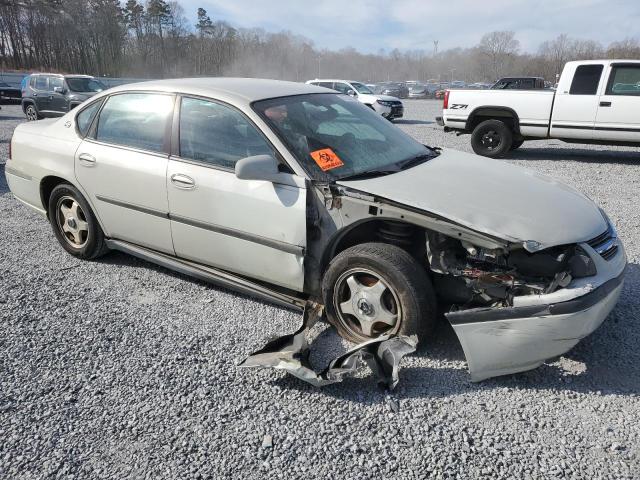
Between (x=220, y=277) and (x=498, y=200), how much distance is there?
195 cm

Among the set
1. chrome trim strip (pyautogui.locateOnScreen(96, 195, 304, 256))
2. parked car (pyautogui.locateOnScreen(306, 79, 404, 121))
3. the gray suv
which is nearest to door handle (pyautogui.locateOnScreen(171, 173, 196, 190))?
chrome trim strip (pyautogui.locateOnScreen(96, 195, 304, 256))

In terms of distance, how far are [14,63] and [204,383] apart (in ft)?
206

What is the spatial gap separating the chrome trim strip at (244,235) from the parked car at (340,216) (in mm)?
13

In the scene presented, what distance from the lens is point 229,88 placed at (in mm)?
3469

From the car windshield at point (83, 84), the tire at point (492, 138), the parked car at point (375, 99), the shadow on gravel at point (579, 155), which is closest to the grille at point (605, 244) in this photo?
the tire at point (492, 138)

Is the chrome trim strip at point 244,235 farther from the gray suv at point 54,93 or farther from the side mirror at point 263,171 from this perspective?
the gray suv at point 54,93

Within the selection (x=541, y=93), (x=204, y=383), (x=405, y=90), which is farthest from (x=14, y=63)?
(x=204, y=383)

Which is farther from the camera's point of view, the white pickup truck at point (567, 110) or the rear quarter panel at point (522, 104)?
the rear quarter panel at point (522, 104)

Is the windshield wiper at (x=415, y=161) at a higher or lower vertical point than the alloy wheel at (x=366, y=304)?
higher

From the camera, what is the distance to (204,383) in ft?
8.67

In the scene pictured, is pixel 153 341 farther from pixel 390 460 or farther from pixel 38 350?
pixel 390 460

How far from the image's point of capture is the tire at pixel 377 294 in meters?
2.71

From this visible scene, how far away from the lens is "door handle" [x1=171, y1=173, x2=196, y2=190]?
3271 millimetres

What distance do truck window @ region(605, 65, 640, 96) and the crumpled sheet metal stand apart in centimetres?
873
